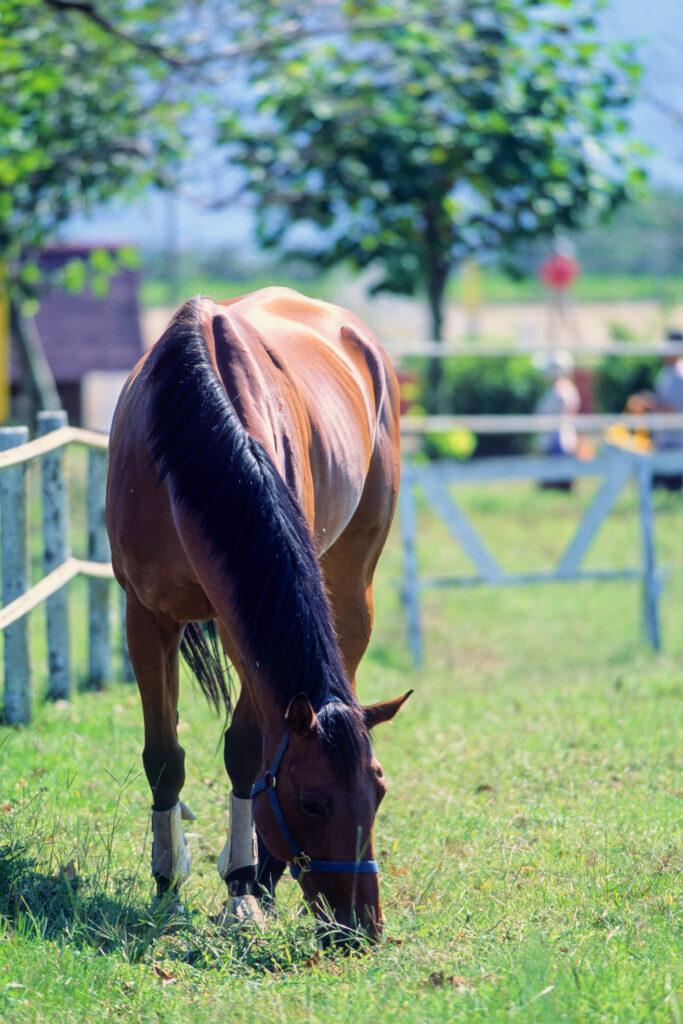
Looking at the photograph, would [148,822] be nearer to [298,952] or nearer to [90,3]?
[298,952]

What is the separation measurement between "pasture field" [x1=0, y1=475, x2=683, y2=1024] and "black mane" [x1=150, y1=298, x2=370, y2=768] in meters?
0.59

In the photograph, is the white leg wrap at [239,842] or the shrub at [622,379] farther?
the shrub at [622,379]

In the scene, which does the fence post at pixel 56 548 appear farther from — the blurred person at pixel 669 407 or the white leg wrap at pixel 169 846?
the blurred person at pixel 669 407

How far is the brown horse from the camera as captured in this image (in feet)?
9.91

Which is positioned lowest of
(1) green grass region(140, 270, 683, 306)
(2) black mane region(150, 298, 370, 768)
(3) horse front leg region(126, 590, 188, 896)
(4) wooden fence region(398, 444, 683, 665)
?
(1) green grass region(140, 270, 683, 306)

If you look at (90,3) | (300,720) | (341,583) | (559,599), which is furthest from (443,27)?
(300,720)

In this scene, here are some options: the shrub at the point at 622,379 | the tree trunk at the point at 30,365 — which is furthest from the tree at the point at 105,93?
the shrub at the point at 622,379

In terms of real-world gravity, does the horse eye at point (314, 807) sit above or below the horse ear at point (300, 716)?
below

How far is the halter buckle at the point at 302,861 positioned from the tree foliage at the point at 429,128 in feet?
25.1

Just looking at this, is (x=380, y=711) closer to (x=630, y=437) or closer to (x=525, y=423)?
(x=525, y=423)

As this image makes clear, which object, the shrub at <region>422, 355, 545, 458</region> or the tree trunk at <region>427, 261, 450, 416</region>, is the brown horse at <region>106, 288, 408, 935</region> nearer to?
the tree trunk at <region>427, 261, 450, 416</region>

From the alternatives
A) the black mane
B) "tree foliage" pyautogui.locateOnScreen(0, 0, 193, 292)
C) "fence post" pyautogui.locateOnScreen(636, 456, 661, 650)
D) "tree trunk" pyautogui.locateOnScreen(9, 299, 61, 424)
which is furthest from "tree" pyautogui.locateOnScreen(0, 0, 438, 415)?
the black mane

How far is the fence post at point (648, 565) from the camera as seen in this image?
9.05 meters

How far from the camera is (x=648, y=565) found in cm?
915
